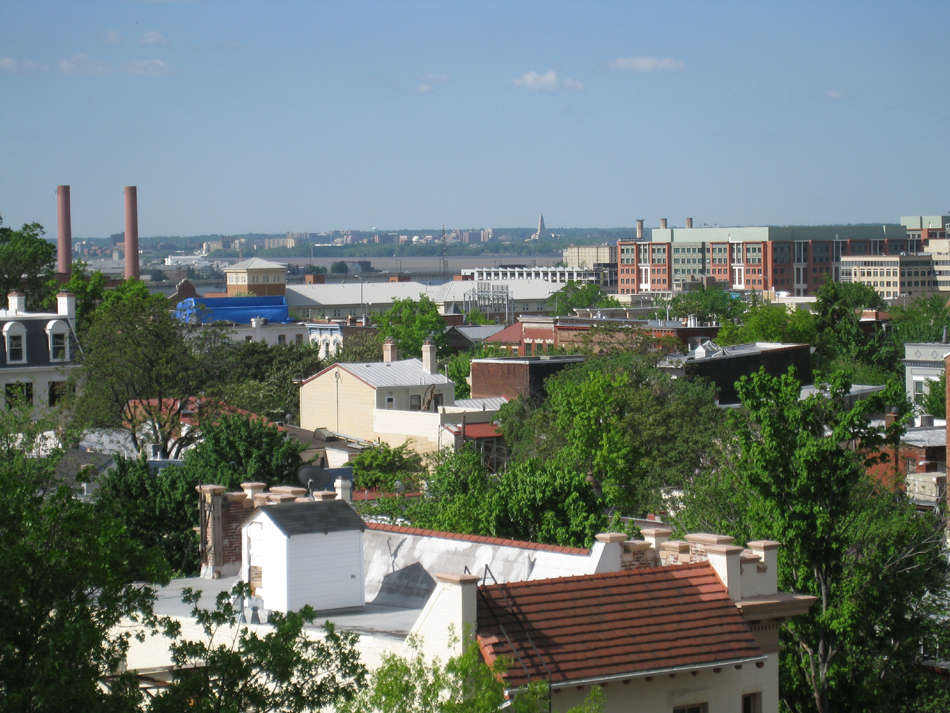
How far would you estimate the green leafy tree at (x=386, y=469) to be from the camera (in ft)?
160

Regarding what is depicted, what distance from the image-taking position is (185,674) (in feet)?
36.1

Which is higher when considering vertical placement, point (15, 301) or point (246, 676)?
point (15, 301)

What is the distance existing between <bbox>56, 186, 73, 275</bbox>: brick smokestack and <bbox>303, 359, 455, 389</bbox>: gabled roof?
87095mm

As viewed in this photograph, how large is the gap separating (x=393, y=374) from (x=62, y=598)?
56.3 metres

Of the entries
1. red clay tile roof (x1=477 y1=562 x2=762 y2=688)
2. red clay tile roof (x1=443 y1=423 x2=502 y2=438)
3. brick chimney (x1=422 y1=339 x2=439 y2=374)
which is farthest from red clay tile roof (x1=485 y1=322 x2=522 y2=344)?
red clay tile roof (x1=477 y1=562 x2=762 y2=688)

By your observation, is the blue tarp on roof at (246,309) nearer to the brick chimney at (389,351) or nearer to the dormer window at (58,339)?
the brick chimney at (389,351)

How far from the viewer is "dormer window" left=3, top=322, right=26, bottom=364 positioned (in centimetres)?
5494

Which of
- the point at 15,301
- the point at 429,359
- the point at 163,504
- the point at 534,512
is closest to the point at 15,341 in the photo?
the point at 15,301

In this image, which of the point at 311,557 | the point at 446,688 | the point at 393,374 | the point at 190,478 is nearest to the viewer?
the point at 446,688

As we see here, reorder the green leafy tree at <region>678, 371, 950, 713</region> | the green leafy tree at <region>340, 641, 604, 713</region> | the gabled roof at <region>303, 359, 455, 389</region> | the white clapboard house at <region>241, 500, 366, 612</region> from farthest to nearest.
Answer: the gabled roof at <region>303, 359, 455, 389</region>, the green leafy tree at <region>678, 371, 950, 713</region>, the white clapboard house at <region>241, 500, 366, 612</region>, the green leafy tree at <region>340, 641, 604, 713</region>

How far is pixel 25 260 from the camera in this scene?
7981 centimetres

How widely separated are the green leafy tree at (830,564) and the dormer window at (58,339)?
40.8 m

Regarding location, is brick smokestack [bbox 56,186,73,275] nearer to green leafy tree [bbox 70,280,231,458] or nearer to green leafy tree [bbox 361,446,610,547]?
green leafy tree [bbox 70,280,231,458]

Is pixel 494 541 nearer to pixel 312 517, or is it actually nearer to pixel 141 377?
pixel 312 517
